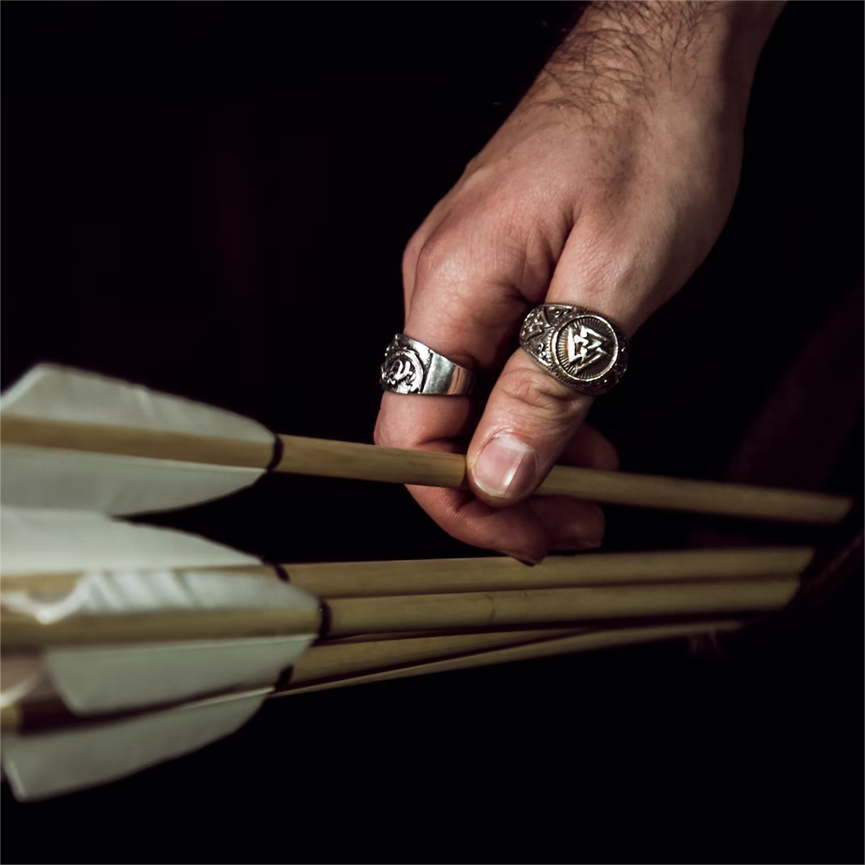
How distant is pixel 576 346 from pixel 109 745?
0.32m

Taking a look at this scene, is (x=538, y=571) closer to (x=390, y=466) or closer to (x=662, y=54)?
(x=390, y=466)

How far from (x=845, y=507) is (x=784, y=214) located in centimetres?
31

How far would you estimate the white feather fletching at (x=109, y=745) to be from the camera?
32 cm

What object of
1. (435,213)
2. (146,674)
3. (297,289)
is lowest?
(297,289)

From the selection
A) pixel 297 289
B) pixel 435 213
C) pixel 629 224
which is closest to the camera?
pixel 629 224

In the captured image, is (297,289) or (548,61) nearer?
(548,61)

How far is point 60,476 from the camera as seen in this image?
349 mm

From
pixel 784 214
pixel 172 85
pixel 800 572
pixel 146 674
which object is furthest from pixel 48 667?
pixel 172 85

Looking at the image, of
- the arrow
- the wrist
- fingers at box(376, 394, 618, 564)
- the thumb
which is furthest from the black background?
the arrow

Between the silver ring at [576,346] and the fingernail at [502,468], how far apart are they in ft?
0.17

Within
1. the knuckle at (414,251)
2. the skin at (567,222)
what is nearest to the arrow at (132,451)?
the skin at (567,222)

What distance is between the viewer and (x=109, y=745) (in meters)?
0.35

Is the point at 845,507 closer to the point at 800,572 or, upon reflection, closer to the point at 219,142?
the point at 800,572

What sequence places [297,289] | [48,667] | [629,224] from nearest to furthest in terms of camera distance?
1. [48,667]
2. [629,224]
3. [297,289]
